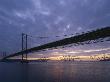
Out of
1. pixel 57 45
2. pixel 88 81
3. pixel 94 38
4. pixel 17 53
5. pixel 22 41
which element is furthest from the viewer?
pixel 22 41

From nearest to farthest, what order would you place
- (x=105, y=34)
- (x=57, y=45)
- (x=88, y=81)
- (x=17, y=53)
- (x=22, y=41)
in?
1. (x=105, y=34)
2. (x=88, y=81)
3. (x=57, y=45)
4. (x=17, y=53)
5. (x=22, y=41)

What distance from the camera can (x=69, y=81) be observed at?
79.4ft

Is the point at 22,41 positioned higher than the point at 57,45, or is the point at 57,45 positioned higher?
the point at 22,41

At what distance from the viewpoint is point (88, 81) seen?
24375 millimetres

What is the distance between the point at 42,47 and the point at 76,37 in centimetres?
1237

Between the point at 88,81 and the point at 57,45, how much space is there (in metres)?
6.02

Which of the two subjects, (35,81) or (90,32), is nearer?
(90,32)

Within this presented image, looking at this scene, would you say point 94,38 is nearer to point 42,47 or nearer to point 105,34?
point 105,34

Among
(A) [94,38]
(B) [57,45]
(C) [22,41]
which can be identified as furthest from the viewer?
(C) [22,41]

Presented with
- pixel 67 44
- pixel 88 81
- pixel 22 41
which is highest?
pixel 22 41

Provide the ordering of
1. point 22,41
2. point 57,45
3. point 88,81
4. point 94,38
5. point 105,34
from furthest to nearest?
point 22,41 < point 57,45 < point 88,81 < point 94,38 < point 105,34

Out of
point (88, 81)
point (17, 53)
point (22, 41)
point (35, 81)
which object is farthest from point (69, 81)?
point (22, 41)

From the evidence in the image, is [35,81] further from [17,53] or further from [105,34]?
[17,53]

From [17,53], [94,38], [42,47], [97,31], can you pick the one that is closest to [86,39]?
[94,38]
